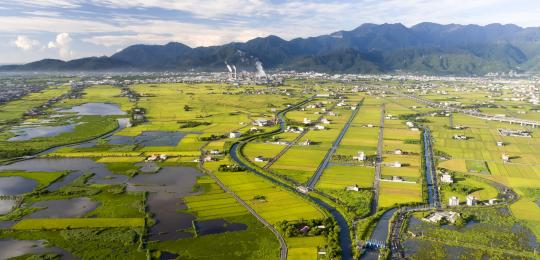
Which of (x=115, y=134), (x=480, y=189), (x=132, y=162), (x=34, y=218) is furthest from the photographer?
(x=115, y=134)

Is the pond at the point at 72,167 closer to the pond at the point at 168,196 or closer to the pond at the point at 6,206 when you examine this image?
the pond at the point at 168,196

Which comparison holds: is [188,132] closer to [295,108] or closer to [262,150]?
[262,150]

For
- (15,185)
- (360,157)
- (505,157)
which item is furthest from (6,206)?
(505,157)

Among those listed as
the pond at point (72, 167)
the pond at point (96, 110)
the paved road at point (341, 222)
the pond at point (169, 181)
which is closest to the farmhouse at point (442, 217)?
the paved road at point (341, 222)

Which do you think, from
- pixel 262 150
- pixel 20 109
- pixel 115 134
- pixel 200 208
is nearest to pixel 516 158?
pixel 262 150

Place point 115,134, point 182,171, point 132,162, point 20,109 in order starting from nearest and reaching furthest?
1. point 182,171
2. point 132,162
3. point 115,134
4. point 20,109

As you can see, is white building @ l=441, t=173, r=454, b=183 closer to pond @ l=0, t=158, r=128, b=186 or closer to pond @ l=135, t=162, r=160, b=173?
pond @ l=135, t=162, r=160, b=173
